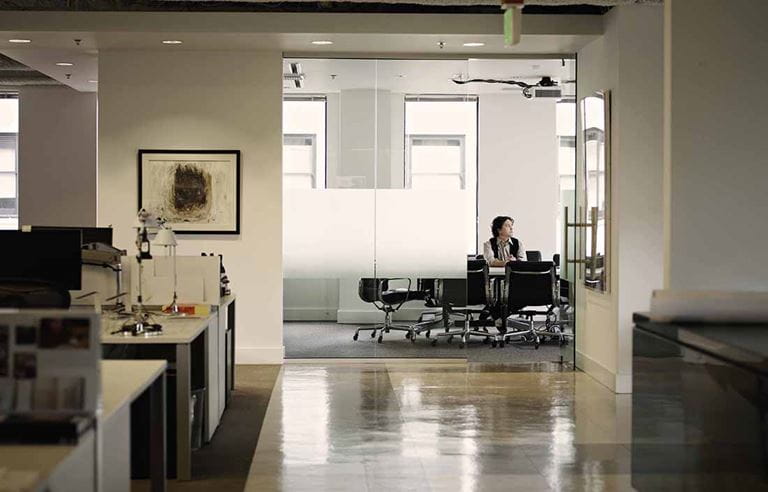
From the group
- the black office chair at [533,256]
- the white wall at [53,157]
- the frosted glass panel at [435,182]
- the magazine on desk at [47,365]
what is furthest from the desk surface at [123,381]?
the white wall at [53,157]

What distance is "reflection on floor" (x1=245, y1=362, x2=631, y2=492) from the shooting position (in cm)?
578

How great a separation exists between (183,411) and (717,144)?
3486 mm

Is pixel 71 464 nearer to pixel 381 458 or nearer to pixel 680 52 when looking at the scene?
pixel 381 458

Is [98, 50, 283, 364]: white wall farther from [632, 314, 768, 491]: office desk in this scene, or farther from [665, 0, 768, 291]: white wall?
[632, 314, 768, 491]: office desk

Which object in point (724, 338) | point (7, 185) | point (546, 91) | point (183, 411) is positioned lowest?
point (183, 411)

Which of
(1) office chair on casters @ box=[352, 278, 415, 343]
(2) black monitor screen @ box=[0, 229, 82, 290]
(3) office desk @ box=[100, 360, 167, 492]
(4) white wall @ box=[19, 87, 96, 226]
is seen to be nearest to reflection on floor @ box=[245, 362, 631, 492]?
(1) office chair on casters @ box=[352, 278, 415, 343]

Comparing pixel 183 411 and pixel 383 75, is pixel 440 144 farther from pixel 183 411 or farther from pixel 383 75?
pixel 183 411

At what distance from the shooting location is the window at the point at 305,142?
33.3 feet

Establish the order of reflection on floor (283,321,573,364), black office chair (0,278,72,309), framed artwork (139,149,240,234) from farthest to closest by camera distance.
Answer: reflection on floor (283,321,573,364)
framed artwork (139,149,240,234)
black office chair (0,278,72,309)

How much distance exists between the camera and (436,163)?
33.6 ft

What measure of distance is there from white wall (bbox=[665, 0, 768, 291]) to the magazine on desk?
13.9 ft

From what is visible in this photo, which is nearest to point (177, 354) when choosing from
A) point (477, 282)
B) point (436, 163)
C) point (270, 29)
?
point (270, 29)

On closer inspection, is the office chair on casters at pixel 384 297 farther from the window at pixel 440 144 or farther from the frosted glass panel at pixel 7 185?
the frosted glass panel at pixel 7 185

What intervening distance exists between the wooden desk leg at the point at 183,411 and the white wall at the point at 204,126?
14.7 feet
